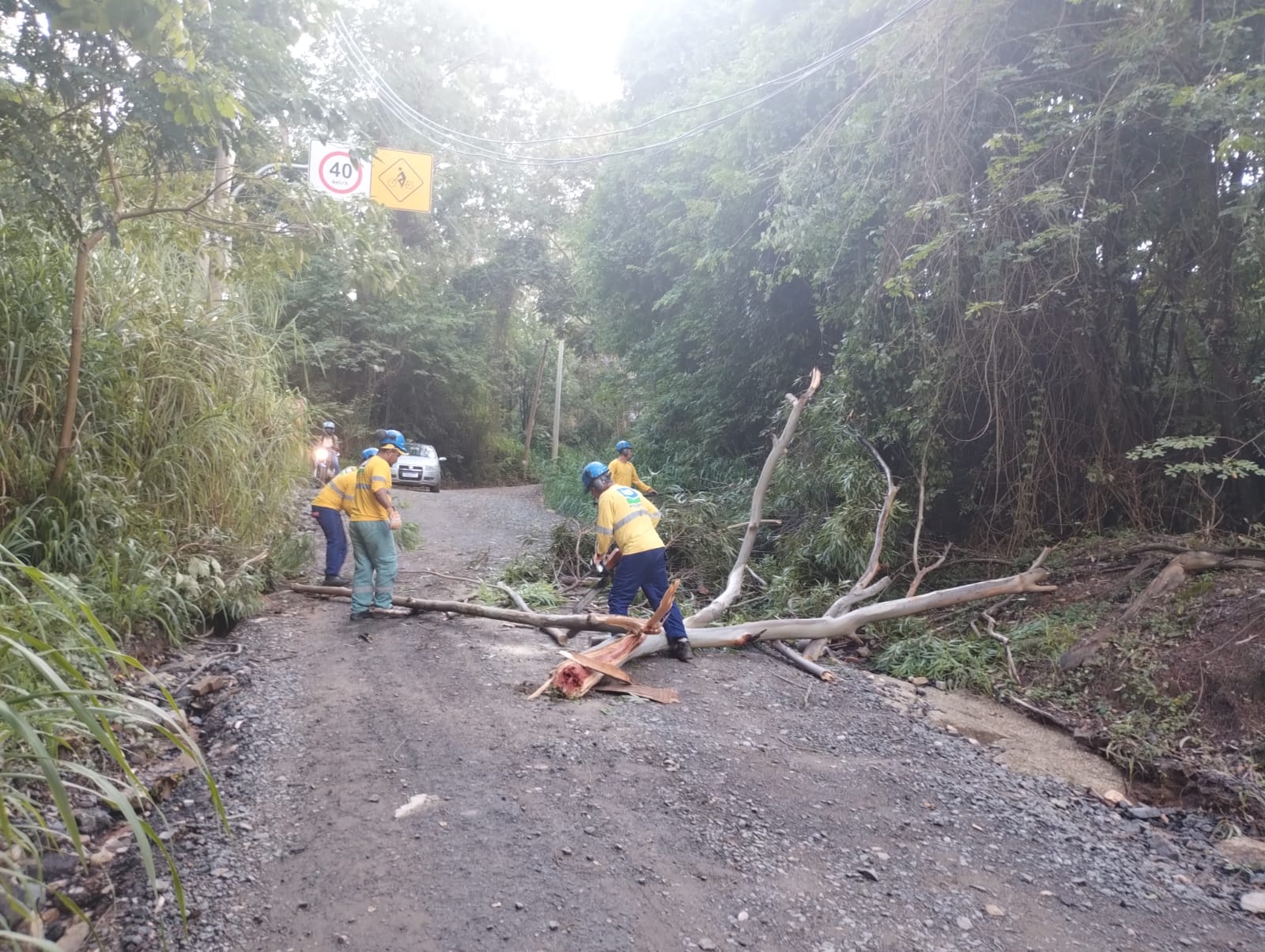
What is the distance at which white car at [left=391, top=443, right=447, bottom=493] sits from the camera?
69.3 feet

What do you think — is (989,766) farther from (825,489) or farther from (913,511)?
(825,489)

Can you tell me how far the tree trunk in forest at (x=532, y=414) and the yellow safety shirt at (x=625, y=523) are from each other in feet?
81.2

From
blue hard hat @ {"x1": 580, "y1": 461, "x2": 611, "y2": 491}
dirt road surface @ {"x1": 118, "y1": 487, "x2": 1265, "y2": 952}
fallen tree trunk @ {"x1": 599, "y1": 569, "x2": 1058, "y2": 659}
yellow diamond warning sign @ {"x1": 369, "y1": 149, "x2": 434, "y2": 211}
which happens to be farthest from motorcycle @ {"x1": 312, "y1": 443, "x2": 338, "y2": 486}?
fallen tree trunk @ {"x1": 599, "y1": 569, "x2": 1058, "y2": 659}

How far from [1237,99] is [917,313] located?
10.3 feet

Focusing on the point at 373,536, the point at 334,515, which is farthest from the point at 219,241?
the point at 373,536

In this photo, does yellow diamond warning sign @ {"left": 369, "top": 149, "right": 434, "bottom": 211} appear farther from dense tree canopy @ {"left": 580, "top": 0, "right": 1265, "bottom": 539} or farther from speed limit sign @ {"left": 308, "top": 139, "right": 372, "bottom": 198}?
dense tree canopy @ {"left": 580, "top": 0, "right": 1265, "bottom": 539}

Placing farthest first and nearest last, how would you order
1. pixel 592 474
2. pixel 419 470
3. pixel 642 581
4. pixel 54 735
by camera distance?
pixel 419 470 → pixel 592 474 → pixel 642 581 → pixel 54 735

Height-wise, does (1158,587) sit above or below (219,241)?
below

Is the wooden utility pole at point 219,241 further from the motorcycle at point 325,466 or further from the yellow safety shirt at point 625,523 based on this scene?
the yellow safety shirt at point 625,523

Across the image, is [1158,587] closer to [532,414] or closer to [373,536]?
[373,536]

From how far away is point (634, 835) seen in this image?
144 inches

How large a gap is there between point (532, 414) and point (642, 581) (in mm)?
25296

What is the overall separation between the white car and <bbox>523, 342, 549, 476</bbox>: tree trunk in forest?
29.7 feet

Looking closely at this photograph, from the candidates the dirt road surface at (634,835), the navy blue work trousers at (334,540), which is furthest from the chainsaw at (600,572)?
the navy blue work trousers at (334,540)
